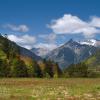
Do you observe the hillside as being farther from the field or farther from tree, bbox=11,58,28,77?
the field

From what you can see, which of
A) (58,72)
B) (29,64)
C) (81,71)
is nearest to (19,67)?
(29,64)

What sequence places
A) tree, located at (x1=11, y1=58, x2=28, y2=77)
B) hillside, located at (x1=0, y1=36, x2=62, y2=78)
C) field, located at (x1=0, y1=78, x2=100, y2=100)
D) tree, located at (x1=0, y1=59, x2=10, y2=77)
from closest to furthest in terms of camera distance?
field, located at (x1=0, y1=78, x2=100, y2=100) → tree, located at (x1=0, y1=59, x2=10, y2=77) → tree, located at (x1=11, y1=58, x2=28, y2=77) → hillside, located at (x1=0, y1=36, x2=62, y2=78)

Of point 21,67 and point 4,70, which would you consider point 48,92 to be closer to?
point 4,70

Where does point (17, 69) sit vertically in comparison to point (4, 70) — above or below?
above

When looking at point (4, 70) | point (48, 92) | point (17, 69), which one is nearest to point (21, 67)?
point (17, 69)

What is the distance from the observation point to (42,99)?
36.8m

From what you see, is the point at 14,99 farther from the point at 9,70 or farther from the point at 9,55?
the point at 9,55

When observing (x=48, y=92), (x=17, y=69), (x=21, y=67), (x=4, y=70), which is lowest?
(x=48, y=92)

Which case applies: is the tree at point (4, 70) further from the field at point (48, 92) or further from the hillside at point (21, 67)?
the field at point (48, 92)

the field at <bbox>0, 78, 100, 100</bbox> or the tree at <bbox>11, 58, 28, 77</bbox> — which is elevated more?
the tree at <bbox>11, 58, 28, 77</bbox>

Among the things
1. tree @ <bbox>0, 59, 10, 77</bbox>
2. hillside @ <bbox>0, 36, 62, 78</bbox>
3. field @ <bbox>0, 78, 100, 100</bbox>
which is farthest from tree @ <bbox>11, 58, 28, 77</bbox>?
field @ <bbox>0, 78, 100, 100</bbox>

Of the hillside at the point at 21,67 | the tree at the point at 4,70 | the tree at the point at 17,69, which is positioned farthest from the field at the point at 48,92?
the hillside at the point at 21,67

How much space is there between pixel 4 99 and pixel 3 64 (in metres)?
123

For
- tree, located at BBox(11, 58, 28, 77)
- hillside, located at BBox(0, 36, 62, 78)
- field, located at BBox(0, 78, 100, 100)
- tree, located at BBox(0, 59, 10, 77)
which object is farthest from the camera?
hillside, located at BBox(0, 36, 62, 78)
